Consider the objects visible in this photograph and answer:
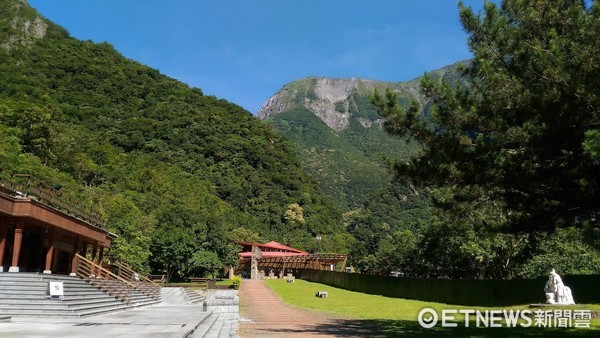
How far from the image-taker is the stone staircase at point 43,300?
13.2m

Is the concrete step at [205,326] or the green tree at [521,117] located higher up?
the green tree at [521,117]

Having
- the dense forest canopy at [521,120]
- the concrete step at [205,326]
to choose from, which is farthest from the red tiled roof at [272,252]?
the dense forest canopy at [521,120]

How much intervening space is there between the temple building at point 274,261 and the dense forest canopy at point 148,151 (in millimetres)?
3632

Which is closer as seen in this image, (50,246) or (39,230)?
(50,246)

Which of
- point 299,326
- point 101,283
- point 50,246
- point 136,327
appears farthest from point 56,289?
point 299,326

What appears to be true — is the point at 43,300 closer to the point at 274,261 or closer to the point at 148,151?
the point at 274,261

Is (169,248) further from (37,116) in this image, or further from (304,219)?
(304,219)

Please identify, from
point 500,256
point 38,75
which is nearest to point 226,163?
point 38,75

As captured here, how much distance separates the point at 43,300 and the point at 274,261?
158 ft

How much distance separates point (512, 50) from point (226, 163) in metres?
79.7

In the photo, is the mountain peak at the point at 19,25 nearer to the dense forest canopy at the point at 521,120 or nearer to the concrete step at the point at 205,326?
the concrete step at the point at 205,326

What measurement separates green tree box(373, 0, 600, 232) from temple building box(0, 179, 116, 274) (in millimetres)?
14025

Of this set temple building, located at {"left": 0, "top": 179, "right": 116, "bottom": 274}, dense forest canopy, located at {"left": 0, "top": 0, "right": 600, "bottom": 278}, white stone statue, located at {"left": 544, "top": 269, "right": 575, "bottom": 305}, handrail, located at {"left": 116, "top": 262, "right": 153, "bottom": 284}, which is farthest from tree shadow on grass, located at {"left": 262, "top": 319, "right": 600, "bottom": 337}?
handrail, located at {"left": 116, "top": 262, "right": 153, "bottom": 284}

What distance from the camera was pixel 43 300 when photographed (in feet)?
45.6
